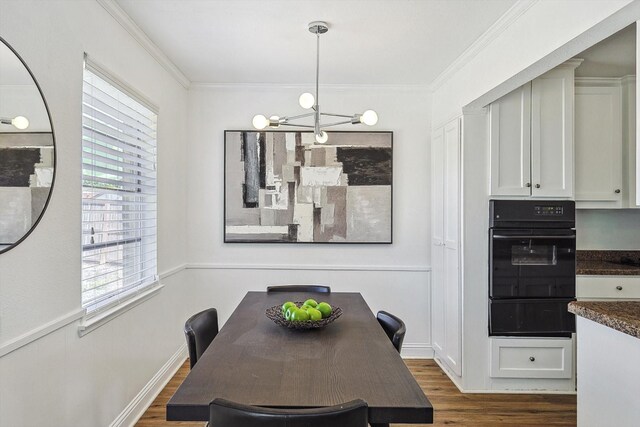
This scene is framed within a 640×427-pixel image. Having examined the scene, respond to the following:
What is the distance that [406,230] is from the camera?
393cm

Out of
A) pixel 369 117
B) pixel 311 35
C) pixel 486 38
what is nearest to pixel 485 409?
pixel 369 117

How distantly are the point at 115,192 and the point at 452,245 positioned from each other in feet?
8.16

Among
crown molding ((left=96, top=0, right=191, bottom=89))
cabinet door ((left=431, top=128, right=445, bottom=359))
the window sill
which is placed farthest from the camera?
cabinet door ((left=431, top=128, right=445, bottom=359))

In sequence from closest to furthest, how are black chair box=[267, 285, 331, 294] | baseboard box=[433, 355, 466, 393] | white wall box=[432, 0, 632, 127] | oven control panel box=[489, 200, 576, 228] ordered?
white wall box=[432, 0, 632, 127], black chair box=[267, 285, 331, 294], oven control panel box=[489, 200, 576, 228], baseboard box=[433, 355, 466, 393]

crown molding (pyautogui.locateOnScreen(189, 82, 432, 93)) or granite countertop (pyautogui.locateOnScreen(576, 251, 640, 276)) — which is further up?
crown molding (pyautogui.locateOnScreen(189, 82, 432, 93))

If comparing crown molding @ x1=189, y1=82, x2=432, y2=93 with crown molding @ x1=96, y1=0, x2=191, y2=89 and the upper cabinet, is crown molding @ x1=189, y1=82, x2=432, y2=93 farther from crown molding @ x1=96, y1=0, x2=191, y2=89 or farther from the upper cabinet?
the upper cabinet

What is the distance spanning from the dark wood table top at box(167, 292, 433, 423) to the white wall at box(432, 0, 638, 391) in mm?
1350

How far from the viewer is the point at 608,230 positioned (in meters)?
3.70

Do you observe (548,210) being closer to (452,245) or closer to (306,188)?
(452,245)

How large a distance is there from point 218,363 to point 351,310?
100 centimetres

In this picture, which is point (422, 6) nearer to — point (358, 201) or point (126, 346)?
point (358, 201)

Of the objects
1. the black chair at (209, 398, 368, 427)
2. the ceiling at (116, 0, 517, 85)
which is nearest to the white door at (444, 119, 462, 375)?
the ceiling at (116, 0, 517, 85)

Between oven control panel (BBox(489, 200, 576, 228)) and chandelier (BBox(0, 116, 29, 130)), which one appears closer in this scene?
chandelier (BBox(0, 116, 29, 130))

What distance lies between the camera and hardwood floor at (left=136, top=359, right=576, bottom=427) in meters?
2.74
